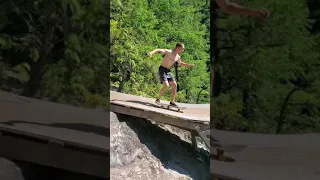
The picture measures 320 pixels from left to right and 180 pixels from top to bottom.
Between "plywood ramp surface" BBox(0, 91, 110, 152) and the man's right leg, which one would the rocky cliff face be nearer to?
the man's right leg

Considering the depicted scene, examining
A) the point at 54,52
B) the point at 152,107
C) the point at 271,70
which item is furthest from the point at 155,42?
the point at 271,70

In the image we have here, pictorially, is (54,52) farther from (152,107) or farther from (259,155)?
(152,107)

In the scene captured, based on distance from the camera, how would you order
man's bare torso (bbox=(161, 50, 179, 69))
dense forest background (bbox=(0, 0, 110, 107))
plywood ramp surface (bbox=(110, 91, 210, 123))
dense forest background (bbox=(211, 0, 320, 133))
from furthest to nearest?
man's bare torso (bbox=(161, 50, 179, 69)) < plywood ramp surface (bbox=(110, 91, 210, 123)) < dense forest background (bbox=(0, 0, 110, 107)) < dense forest background (bbox=(211, 0, 320, 133))

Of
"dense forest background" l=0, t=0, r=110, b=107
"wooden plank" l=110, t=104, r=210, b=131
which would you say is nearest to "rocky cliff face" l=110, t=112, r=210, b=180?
"wooden plank" l=110, t=104, r=210, b=131

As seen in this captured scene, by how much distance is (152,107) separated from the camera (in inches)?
228

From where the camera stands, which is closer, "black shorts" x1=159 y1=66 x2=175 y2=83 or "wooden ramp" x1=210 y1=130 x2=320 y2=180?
"wooden ramp" x1=210 y1=130 x2=320 y2=180

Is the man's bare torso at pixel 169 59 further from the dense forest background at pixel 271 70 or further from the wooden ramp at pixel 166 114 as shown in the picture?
the dense forest background at pixel 271 70

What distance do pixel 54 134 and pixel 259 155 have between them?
5.95ft

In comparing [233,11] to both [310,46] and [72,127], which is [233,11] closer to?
[310,46]

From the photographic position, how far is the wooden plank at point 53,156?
3508 mm

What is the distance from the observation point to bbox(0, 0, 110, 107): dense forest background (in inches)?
136

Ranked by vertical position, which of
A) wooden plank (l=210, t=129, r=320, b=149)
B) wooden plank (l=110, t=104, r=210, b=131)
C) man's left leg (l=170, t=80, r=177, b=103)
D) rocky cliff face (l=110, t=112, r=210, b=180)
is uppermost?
wooden plank (l=210, t=129, r=320, b=149)

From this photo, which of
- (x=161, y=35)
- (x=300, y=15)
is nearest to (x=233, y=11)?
(x=300, y=15)

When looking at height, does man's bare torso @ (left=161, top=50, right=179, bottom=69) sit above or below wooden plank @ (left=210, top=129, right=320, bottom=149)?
above
